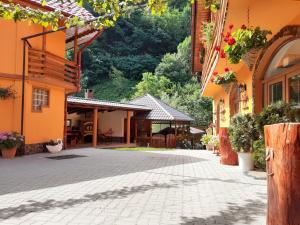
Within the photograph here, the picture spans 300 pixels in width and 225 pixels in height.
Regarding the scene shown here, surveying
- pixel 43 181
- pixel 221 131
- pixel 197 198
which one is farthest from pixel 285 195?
pixel 221 131

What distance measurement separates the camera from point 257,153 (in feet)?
24.4

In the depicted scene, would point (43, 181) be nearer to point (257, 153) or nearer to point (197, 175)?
point (197, 175)

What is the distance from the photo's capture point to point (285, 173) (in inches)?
93.8

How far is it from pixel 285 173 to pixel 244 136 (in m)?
5.45

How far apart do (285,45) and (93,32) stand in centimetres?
1072

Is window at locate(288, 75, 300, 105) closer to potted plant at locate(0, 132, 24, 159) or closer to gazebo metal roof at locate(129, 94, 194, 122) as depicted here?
potted plant at locate(0, 132, 24, 159)

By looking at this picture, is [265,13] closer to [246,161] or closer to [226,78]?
[246,161]

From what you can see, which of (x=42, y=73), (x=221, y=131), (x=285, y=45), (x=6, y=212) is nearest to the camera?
(x=6, y=212)

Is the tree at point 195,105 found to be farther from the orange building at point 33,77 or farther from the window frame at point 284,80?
the window frame at point 284,80

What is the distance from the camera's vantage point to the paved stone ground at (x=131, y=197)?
13.9 ft

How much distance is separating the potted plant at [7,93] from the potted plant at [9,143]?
4.47 feet

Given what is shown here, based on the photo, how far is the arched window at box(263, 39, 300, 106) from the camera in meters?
6.98

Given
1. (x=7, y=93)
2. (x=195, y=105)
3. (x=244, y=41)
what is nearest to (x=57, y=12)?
(x=244, y=41)

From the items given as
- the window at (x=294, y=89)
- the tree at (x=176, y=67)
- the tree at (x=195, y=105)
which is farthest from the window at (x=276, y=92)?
the tree at (x=176, y=67)
